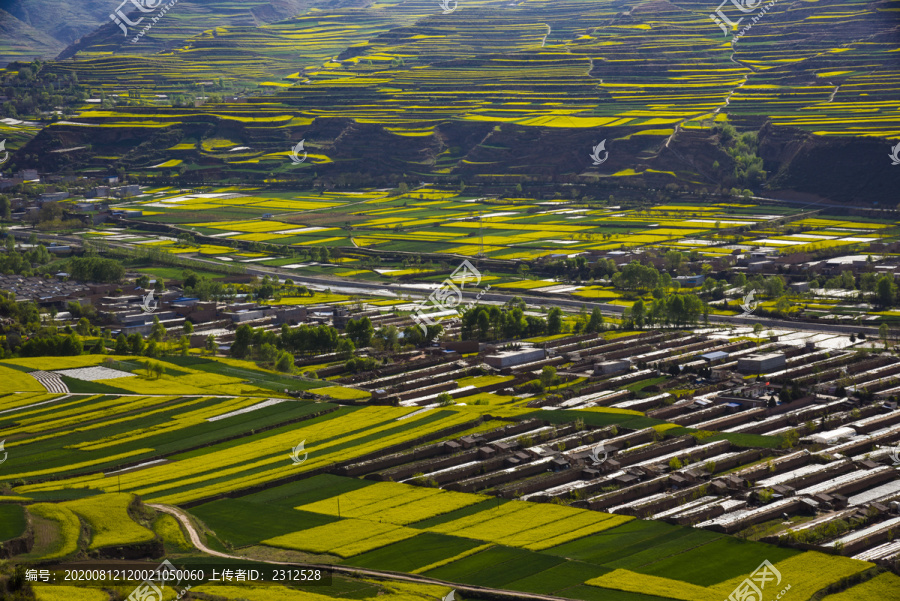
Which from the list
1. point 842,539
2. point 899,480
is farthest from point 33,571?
point 899,480

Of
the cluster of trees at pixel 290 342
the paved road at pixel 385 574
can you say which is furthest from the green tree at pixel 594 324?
the paved road at pixel 385 574

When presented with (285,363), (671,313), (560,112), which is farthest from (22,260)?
(560,112)

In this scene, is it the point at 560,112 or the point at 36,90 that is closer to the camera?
the point at 560,112

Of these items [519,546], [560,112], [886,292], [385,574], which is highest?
[560,112]

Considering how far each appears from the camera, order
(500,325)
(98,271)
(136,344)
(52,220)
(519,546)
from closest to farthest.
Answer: (519,546), (136,344), (500,325), (98,271), (52,220)

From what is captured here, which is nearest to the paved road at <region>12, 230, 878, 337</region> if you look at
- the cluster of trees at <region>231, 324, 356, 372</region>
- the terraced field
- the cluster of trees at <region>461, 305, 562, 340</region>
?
the cluster of trees at <region>461, 305, 562, 340</region>

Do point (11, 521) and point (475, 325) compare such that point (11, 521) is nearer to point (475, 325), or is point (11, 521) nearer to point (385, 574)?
point (385, 574)
